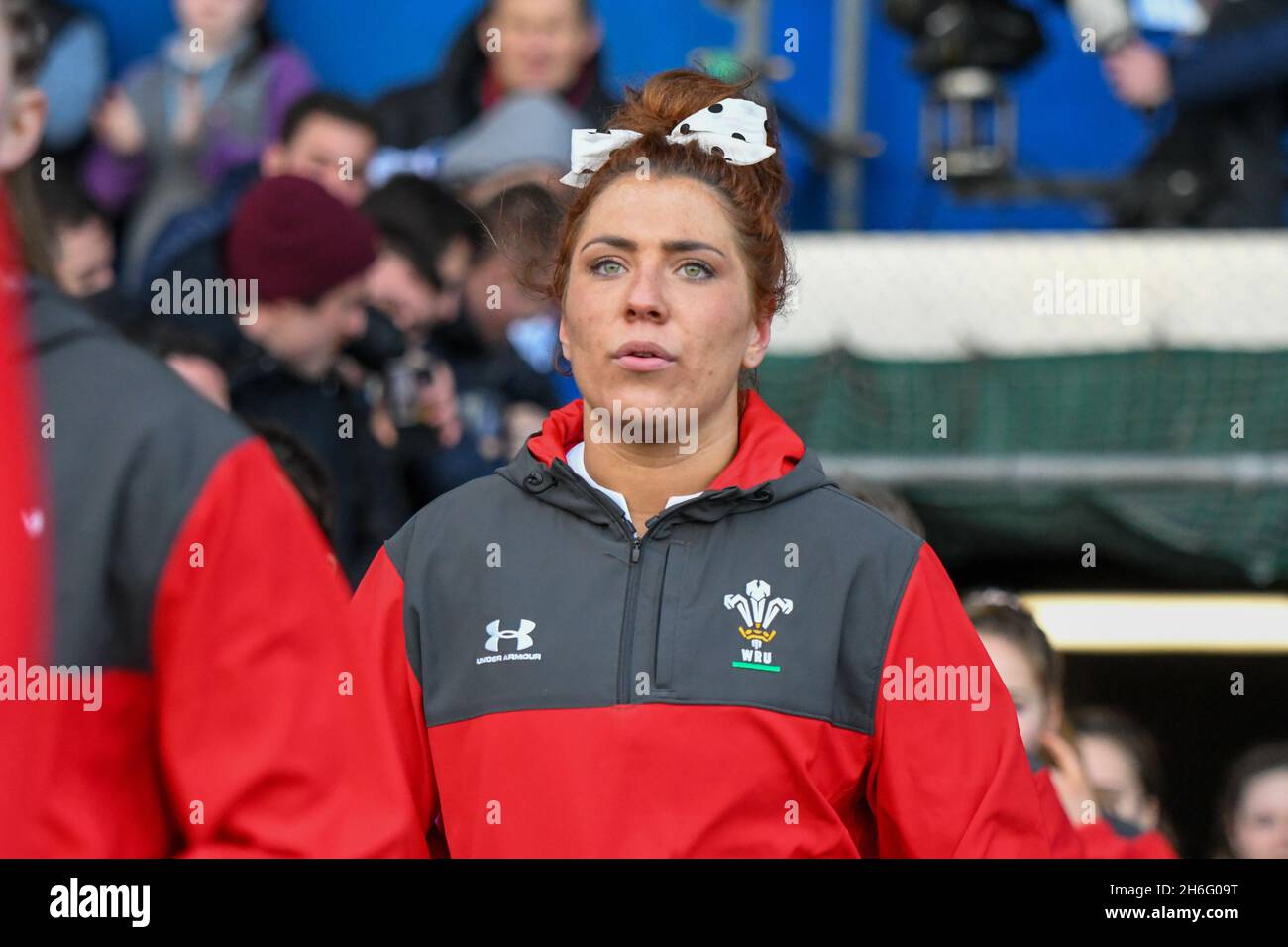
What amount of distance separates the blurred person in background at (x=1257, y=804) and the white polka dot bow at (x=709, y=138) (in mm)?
2021

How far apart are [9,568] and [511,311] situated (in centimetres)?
289

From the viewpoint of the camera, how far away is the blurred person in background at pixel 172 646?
1.46m

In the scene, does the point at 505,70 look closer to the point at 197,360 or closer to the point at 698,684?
the point at 197,360

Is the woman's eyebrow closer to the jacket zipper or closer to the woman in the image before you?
the woman

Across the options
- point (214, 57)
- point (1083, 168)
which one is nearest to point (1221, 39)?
point (1083, 168)

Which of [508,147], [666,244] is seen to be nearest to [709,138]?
[666,244]

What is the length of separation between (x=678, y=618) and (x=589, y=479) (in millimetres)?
225

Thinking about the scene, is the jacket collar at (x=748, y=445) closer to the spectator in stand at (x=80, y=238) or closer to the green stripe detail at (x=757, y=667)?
the green stripe detail at (x=757, y=667)

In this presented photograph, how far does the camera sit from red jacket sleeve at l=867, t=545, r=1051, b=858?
215 cm

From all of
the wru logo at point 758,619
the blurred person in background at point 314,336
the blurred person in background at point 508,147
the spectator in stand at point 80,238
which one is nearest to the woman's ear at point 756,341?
the wru logo at point 758,619

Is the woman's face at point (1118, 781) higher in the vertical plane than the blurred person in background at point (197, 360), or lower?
lower

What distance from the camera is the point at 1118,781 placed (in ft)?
12.7
